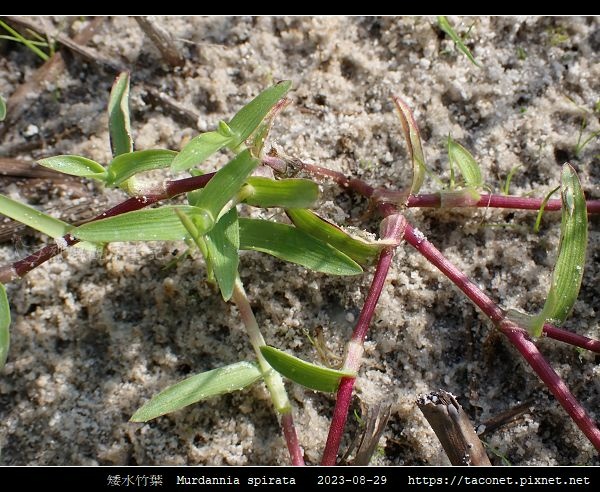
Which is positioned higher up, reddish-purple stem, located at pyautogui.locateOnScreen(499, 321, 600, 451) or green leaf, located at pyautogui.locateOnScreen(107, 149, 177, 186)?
green leaf, located at pyautogui.locateOnScreen(107, 149, 177, 186)

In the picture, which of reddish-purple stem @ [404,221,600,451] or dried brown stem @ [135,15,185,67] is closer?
reddish-purple stem @ [404,221,600,451]

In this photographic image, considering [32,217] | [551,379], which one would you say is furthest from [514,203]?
[32,217]

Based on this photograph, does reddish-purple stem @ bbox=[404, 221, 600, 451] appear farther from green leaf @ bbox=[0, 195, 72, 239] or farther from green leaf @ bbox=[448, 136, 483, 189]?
green leaf @ bbox=[0, 195, 72, 239]

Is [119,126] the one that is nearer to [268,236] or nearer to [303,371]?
[268,236]

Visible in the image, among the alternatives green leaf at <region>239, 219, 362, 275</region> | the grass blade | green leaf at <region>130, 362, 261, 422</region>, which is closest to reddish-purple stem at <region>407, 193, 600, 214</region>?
the grass blade

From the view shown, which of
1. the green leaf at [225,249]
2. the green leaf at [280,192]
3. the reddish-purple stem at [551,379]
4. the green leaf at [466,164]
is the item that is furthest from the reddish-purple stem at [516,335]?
the green leaf at [225,249]

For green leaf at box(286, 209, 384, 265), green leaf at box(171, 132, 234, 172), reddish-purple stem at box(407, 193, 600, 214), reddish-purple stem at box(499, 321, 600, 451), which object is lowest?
reddish-purple stem at box(499, 321, 600, 451)
